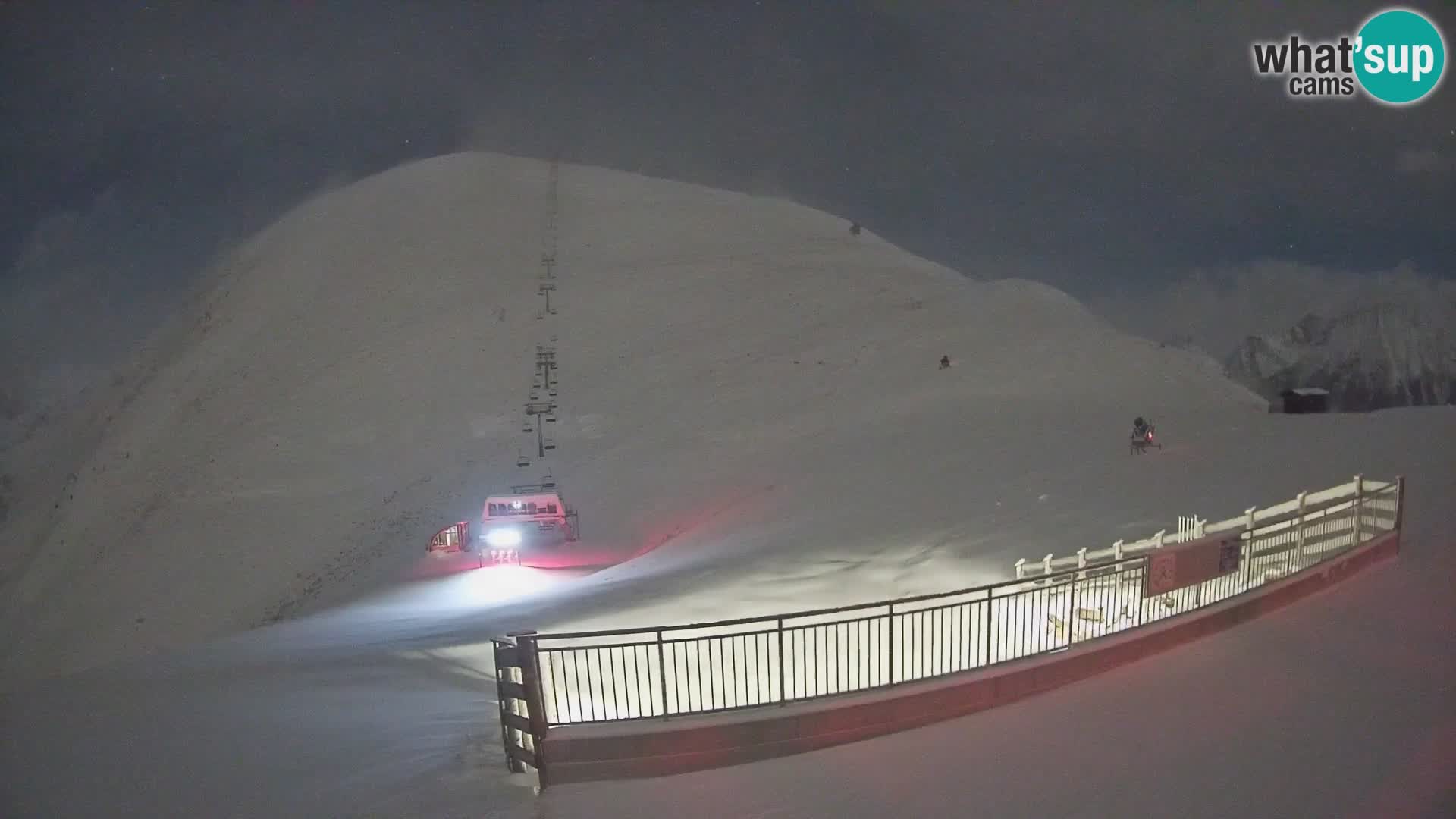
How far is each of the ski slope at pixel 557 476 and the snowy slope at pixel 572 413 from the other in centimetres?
21

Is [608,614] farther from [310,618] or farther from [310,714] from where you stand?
[310,618]

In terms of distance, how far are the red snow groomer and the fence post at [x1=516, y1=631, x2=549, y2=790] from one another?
50.5 feet

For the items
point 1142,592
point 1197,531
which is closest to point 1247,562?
point 1142,592

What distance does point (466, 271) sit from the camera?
180ft

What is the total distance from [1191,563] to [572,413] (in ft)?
99.9

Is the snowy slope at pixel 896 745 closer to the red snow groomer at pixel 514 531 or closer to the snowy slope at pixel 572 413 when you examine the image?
the snowy slope at pixel 572 413

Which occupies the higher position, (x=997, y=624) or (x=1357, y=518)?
(x=1357, y=518)

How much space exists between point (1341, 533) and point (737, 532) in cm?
1391

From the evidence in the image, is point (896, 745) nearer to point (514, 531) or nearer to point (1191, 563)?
point (1191, 563)

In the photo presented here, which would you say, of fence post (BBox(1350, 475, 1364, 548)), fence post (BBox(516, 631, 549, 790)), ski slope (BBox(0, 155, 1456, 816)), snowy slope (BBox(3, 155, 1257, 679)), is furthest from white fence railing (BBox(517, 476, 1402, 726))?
snowy slope (BBox(3, 155, 1257, 679))

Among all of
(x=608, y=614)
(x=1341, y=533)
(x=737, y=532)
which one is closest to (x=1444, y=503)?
(x=1341, y=533)

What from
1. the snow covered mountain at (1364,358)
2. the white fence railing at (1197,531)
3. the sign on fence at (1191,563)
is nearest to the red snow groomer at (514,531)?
the white fence railing at (1197,531)

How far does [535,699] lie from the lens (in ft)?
24.8

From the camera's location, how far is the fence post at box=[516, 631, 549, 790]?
24.6 ft
